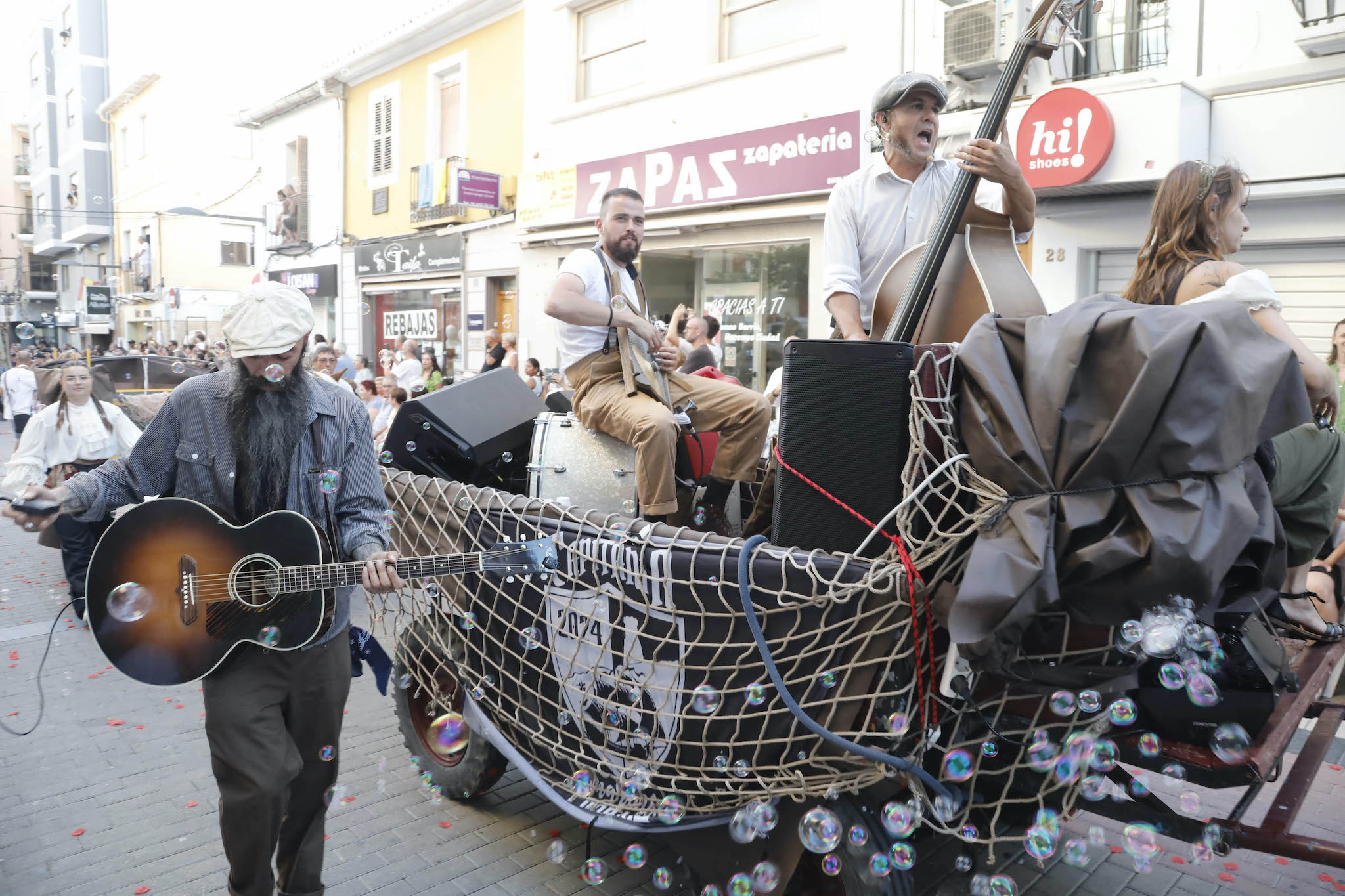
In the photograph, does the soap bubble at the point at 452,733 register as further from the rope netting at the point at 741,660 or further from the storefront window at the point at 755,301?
the storefront window at the point at 755,301

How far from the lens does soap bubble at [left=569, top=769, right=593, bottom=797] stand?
9.70 ft

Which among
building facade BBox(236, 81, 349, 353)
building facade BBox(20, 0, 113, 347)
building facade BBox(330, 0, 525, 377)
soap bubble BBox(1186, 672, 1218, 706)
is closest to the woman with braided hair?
soap bubble BBox(1186, 672, 1218, 706)

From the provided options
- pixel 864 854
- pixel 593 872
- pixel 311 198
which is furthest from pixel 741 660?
pixel 311 198

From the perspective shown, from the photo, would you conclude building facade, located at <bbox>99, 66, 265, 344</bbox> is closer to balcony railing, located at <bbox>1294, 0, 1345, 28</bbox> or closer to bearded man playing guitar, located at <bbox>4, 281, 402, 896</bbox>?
balcony railing, located at <bbox>1294, 0, 1345, 28</bbox>

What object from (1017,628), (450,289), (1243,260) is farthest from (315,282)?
(1017,628)

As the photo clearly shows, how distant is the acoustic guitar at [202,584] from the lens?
270cm

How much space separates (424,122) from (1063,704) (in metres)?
17.7

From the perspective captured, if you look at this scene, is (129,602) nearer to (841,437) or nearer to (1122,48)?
(841,437)

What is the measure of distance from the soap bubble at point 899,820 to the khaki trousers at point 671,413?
1390mm

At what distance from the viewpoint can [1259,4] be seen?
7172 mm

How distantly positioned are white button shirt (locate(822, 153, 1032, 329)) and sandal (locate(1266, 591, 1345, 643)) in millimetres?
1419

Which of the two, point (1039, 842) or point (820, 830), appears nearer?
point (1039, 842)

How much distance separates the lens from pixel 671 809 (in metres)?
2.71

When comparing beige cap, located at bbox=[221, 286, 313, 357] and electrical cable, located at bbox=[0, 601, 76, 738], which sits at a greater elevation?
beige cap, located at bbox=[221, 286, 313, 357]
